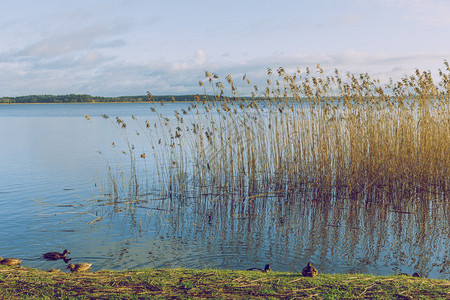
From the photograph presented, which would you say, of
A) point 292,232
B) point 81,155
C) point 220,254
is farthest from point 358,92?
point 81,155

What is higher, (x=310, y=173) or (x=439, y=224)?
(x=310, y=173)

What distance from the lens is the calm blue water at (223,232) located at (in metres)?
5.96

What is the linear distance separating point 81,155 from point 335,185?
1190cm

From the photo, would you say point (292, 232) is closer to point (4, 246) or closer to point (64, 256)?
point (64, 256)

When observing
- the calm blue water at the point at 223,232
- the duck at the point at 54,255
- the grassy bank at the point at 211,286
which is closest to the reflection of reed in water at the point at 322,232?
the calm blue water at the point at 223,232

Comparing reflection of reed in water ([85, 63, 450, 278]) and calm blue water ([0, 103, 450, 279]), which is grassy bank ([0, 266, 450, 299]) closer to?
calm blue water ([0, 103, 450, 279])

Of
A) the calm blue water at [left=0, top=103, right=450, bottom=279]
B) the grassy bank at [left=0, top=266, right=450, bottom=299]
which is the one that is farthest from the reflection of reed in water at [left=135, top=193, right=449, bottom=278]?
the grassy bank at [left=0, top=266, right=450, bottom=299]

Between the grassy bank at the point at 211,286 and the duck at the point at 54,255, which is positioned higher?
the grassy bank at the point at 211,286

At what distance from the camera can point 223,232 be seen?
7.31m

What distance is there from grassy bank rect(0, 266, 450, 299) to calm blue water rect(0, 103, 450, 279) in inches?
52.9

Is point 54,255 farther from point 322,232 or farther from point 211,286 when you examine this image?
point 322,232

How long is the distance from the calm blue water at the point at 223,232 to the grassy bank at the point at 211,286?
4.41 feet

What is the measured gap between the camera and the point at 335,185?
376 inches

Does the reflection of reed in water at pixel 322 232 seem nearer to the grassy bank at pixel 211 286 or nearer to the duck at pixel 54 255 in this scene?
the grassy bank at pixel 211 286
